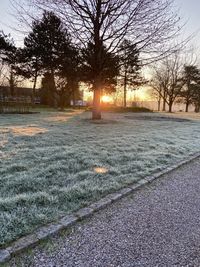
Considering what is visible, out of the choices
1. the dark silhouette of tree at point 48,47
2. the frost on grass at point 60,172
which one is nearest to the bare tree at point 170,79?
the dark silhouette of tree at point 48,47

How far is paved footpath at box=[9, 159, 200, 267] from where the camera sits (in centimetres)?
181

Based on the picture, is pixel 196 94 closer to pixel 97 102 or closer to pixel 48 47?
pixel 48 47

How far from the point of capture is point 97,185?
3254mm

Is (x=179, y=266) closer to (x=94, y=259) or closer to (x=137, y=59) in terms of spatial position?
(x=94, y=259)

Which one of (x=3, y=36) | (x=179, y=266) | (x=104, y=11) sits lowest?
(x=179, y=266)

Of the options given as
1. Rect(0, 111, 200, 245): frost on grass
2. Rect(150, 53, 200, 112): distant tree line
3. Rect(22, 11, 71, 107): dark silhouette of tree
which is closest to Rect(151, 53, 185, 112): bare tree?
Rect(150, 53, 200, 112): distant tree line

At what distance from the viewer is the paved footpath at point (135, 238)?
5.93 feet

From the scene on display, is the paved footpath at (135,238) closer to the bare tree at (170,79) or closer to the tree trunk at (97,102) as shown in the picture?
the tree trunk at (97,102)

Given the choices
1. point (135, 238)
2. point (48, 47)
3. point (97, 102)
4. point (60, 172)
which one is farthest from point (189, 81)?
point (135, 238)

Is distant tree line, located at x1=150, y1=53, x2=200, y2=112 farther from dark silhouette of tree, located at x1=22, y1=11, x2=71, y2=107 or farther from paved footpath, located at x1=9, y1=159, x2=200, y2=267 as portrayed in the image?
paved footpath, located at x1=9, y1=159, x2=200, y2=267

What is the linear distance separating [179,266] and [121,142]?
4801mm

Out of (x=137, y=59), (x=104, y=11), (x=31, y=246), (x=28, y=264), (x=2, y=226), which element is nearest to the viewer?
(x=28, y=264)

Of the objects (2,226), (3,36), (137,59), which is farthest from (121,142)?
(3,36)

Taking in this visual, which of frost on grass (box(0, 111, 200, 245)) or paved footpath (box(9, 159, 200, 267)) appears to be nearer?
paved footpath (box(9, 159, 200, 267))
